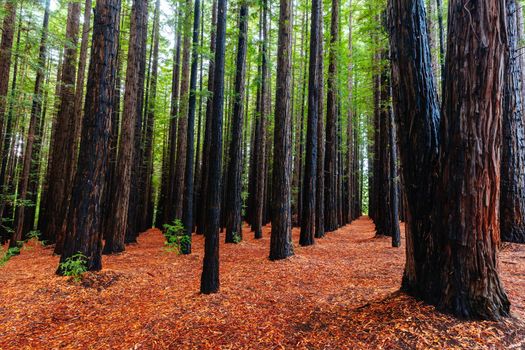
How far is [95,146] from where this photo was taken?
5816mm

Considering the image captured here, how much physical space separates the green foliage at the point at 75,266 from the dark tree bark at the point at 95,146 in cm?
10

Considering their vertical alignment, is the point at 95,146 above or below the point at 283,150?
below

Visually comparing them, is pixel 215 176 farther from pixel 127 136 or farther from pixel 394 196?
pixel 394 196

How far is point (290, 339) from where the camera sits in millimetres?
3338

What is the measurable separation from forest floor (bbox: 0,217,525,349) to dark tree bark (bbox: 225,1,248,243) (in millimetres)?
3965

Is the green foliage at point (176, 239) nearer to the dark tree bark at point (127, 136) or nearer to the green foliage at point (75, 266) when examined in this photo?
the dark tree bark at point (127, 136)

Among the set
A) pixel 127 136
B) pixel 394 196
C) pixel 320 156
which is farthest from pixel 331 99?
pixel 127 136

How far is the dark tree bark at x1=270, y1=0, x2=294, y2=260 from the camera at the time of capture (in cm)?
773

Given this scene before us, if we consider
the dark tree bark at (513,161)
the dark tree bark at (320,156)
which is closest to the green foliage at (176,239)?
the dark tree bark at (320,156)

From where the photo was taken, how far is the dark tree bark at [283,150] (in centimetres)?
773

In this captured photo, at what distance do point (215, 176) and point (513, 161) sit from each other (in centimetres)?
885

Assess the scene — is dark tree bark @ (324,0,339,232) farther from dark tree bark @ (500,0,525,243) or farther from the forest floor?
the forest floor

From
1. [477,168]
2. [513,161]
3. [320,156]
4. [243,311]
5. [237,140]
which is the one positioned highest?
[237,140]

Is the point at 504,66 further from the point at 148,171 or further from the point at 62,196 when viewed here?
the point at 148,171
